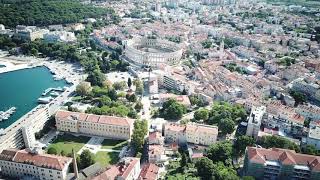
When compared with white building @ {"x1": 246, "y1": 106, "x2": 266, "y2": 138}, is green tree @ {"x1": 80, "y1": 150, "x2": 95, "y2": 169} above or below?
below

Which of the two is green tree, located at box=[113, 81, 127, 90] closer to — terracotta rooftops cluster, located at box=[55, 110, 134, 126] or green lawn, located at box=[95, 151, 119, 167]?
terracotta rooftops cluster, located at box=[55, 110, 134, 126]

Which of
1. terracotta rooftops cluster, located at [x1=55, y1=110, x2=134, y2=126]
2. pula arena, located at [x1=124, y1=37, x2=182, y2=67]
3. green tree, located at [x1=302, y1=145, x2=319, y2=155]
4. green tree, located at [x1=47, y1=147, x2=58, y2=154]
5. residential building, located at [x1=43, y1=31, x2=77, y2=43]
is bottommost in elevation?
green tree, located at [x1=47, y1=147, x2=58, y2=154]

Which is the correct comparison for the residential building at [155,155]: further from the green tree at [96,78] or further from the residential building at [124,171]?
the green tree at [96,78]

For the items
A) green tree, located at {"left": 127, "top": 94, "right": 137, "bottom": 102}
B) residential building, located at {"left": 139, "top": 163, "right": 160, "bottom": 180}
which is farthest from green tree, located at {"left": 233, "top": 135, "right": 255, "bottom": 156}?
green tree, located at {"left": 127, "top": 94, "right": 137, "bottom": 102}

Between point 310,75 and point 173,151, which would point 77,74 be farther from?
point 310,75

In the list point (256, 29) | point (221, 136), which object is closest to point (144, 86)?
point (221, 136)

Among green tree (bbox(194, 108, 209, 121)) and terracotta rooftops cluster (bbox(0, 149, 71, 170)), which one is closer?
terracotta rooftops cluster (bbox(0, 149, 71, 170))

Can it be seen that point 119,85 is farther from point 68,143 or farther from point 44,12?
point 44,12

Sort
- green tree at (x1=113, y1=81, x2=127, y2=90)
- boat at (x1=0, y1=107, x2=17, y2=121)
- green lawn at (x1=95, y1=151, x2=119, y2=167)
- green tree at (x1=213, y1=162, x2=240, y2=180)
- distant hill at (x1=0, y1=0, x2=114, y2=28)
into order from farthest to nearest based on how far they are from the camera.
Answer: distant hill at (x1=0, y1=0, x2=114, y2=28) → green tree at (x1=113, y1=81, x2=127, y2=90) → boat at (x1=0, y1=107, x2=17, y2=121) → green lawn at (x1=95, y1=151, x2=119, y2=167) → green tree at (x1=213, y1=162, x2=240, y2=180)
